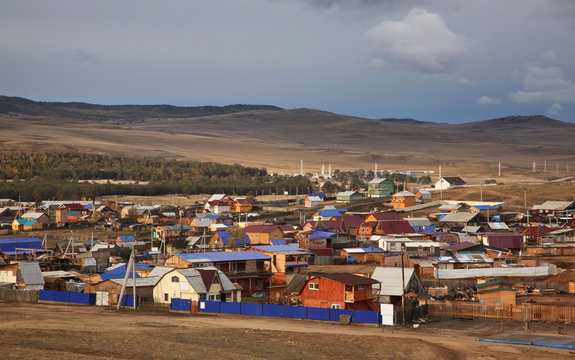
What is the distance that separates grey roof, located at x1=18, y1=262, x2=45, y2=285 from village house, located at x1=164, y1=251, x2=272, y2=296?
26.2ft

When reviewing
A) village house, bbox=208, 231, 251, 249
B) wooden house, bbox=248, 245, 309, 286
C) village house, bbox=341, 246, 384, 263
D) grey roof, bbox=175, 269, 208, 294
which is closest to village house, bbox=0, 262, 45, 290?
grey roof, bbox=175, 269, 208, 294

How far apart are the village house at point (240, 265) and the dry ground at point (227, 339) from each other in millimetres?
10542

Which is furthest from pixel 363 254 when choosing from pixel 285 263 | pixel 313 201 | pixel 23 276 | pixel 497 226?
pixel 313 201

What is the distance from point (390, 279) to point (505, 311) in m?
6.01

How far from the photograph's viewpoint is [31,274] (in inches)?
1683

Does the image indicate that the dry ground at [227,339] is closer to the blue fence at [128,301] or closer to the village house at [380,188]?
the blue fence at [128,301]

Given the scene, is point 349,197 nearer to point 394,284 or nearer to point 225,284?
point 225,284

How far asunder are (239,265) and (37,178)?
109308 millimetres

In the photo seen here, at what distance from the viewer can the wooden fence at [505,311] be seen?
32.9 meters

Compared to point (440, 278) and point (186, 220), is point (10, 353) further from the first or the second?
point (186, 220)

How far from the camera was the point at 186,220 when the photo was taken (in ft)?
276

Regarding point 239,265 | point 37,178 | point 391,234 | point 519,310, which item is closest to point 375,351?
point 519,310

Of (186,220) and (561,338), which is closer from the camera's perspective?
(561,338)

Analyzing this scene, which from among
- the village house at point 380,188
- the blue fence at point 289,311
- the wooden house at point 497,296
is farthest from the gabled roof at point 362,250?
the village house at point 380,188
